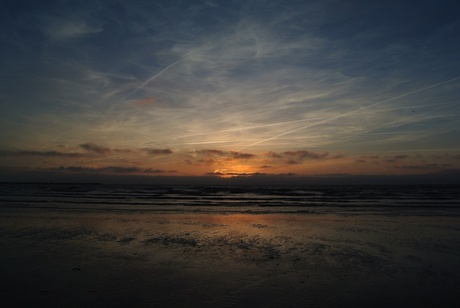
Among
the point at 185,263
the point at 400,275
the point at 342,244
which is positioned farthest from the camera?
the point at 342,244

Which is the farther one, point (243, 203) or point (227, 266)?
point (243, 203)

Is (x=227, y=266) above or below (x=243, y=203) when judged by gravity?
above

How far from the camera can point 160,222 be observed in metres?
19.1

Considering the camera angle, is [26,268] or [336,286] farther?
[26,268]

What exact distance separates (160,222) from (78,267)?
9905mm

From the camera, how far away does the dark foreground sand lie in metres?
7.05

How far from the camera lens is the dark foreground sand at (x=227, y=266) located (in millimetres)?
7047

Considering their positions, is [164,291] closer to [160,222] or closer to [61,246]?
[61,246]

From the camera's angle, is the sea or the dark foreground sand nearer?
the dark foreground sand

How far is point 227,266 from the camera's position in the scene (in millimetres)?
9633

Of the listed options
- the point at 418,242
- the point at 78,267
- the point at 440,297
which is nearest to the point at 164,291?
the point at 78,267

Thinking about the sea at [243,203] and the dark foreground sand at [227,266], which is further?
the sea at [243,203]

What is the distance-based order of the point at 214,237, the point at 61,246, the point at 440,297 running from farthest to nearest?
the point at 214,237
the point at 61,246
the point at 440,297

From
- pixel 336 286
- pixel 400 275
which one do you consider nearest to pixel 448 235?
pixel 400 275
